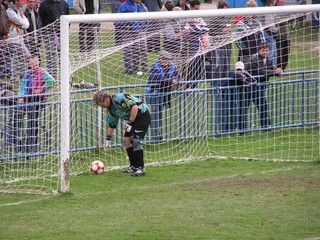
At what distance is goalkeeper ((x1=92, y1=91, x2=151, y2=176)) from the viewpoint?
14922 millimetres

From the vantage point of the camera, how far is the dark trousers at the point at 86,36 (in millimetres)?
15125

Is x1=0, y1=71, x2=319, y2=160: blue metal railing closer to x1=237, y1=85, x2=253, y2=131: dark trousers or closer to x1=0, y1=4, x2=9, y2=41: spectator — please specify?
x1=237, y1=85, x2=253, y2=131: dark trousers

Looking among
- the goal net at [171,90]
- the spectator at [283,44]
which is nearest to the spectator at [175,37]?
the goal net at [171,90]

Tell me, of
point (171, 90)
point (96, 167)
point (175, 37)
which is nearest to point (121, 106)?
point (96, 167)

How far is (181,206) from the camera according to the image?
42.2 ft

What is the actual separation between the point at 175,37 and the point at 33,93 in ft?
8.89

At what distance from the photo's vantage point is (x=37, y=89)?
15.7 metres

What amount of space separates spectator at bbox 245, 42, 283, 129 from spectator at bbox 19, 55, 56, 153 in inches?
176

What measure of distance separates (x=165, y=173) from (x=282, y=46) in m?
3.92

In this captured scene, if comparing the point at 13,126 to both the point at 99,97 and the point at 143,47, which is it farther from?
the point at 143,47

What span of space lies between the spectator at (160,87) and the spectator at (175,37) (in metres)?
0.19

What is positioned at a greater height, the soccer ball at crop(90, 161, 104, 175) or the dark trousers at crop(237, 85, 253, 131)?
the dark trousers at crop(237, 85, 253, 131)

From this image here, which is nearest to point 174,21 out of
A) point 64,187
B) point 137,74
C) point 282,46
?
point 137,74

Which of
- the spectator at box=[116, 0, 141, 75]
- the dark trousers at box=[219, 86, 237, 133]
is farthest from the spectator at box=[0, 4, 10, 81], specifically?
the dark trousers at box=[219, 86, 237, 133]
